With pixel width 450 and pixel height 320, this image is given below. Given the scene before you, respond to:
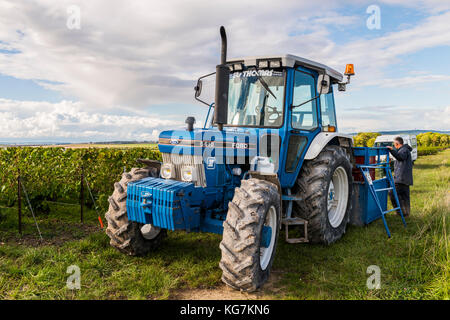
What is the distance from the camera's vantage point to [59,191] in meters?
8.05

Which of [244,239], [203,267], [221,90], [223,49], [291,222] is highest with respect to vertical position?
[223,49]

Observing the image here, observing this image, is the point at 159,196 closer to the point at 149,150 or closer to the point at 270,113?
the point at 270,113

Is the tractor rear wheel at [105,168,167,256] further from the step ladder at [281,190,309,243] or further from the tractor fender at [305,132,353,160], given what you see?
the tractor fender at [305,132,353,160]

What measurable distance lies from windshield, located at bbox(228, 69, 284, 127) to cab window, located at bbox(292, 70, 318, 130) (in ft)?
0.95

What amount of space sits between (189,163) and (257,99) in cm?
152

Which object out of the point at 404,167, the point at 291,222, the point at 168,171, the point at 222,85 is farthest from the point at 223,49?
the point at 404,167

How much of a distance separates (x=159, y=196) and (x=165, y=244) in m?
1.78

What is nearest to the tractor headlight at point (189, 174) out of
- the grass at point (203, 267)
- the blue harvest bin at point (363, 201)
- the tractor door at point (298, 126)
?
the grass at point (203, 267)

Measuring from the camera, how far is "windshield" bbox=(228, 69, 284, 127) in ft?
16.7

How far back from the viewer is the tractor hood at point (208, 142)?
4.43m

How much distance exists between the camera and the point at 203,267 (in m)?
4.62

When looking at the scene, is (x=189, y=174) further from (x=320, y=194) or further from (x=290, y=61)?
(x=290, y=61)

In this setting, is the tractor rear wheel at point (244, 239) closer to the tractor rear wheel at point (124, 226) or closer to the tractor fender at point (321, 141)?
the tractor rear wheel at point (124, 226)
